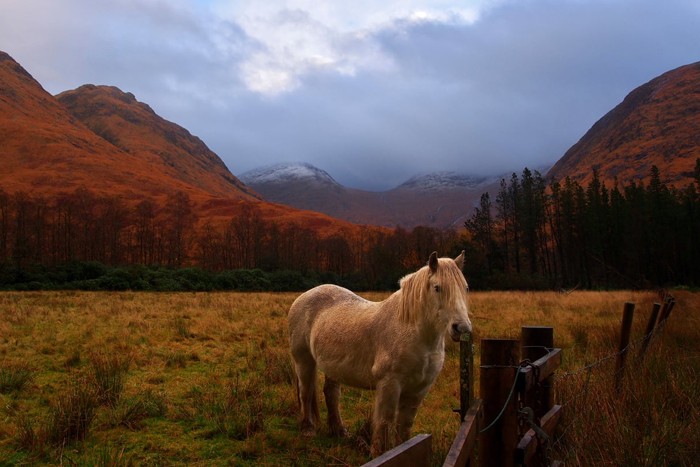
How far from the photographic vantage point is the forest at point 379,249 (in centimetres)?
3784

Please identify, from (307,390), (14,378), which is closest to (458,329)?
(307,390)

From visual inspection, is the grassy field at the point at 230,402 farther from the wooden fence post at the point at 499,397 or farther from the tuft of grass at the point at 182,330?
the wooden fence post at the point at 499,397

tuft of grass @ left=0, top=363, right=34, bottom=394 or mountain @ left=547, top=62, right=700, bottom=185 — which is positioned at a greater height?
mountain @ left=547, top=62, right=700, bottom=185

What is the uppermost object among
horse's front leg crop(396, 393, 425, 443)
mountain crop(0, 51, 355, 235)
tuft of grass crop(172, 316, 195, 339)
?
mountain crop(0, 51, 355, 235)

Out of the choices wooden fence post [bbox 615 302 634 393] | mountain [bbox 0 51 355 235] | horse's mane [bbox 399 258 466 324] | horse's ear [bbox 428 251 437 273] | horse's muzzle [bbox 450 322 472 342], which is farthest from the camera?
mountain [bbox 0 51 355 235]

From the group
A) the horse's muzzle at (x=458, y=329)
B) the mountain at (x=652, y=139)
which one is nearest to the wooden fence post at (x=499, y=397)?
the horse's muzzle at (x=458, y=329)

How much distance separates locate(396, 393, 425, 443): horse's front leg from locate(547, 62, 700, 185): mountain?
125682 millimetres

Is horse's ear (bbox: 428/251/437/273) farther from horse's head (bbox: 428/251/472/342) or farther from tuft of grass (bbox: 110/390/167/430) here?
tuft of grass (bbox: 110/390/167/430)

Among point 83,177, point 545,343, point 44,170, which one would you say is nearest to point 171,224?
point 83,177

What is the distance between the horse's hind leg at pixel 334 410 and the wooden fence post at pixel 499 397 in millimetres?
2959

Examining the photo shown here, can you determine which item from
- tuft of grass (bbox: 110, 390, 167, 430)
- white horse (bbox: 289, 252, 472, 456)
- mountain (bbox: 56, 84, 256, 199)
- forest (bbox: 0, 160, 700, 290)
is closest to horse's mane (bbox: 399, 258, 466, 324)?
white horse (bbox: 289, 252, 472, 456)

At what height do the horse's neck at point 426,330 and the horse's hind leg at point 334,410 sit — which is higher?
the horse's neck at point 426,330

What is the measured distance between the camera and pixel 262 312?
17578mm

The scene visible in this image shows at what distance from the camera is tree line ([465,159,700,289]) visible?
45438mm
